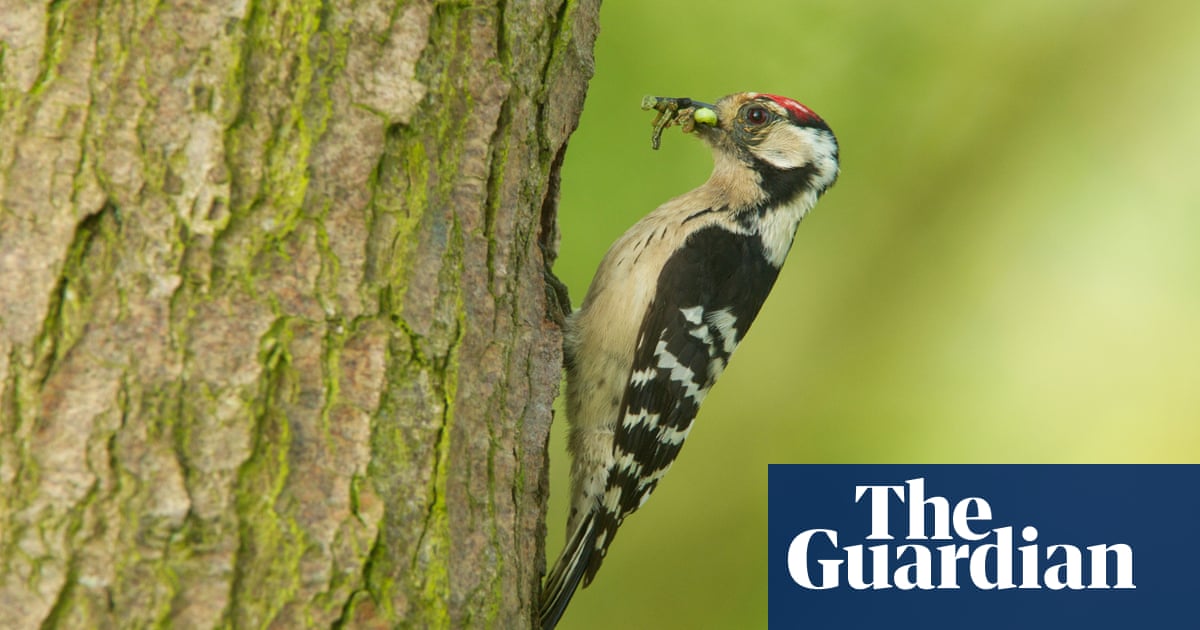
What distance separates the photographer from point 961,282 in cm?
445

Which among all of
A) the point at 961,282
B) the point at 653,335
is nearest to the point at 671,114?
the point at 653,335

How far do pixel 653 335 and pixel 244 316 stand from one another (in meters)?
1.79

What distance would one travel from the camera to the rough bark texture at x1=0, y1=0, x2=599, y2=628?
5.53 feet

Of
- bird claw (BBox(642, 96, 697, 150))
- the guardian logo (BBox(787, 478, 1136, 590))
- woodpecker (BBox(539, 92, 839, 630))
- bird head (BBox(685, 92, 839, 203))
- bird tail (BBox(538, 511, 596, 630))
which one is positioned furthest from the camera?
the guardian logo (BBox(787, 478, 1136, 590))

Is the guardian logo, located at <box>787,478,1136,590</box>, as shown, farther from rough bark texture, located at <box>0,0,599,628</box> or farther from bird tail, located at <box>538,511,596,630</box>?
rough bark texture, located at <box>0,0,599,628</box>

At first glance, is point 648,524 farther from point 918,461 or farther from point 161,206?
point 161,206

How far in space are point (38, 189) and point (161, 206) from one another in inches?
6.8

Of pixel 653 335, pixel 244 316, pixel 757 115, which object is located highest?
pixel 757 115

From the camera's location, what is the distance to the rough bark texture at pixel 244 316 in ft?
5.53

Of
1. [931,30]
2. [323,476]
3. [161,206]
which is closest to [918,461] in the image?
[931,30]

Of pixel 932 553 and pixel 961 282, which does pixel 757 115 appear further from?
pixel 932 553

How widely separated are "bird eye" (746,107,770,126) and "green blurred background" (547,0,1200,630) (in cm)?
43

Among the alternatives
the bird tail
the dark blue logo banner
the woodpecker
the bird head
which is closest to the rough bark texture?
the bird tail

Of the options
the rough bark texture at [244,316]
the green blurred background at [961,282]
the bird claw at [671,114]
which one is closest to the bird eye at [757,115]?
the bird claw at [671,114]
